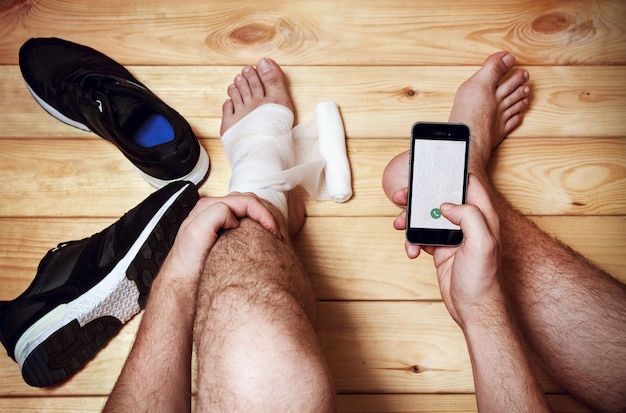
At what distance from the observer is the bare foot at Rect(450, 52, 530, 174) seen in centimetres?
98

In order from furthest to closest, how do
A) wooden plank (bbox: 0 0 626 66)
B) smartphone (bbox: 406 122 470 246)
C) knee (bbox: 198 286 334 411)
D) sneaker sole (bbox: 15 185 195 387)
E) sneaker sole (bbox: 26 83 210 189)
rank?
wooden plank (bbox: 0 0 626 66)
sneaker sole (bbox: 26 83 210 189)
sneaker sole (bbox: 15 185 195 387)
smartphone (bbox: 406 122 470 246)
knee (bbox: 198 286 334 411)

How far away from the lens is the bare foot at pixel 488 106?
0.95 meters

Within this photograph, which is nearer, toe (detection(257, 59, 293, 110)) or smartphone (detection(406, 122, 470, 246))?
smartphone (detection(406, 122, 470, 246))

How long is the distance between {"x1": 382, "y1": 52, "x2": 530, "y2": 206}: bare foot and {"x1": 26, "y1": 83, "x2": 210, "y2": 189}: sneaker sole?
1.26 feet

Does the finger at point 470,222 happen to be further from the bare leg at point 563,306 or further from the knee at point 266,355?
the knee at point 266,355

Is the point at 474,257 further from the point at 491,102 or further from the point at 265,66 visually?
the point at 265,66

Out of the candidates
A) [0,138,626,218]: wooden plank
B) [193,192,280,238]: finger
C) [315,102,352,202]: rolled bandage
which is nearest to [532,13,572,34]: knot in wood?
[0,138,626,218]: wooden plank

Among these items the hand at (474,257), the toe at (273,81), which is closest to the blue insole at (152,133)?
the toe at (273,81)

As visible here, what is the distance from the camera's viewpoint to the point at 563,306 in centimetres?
77

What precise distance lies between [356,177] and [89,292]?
0.59 meters

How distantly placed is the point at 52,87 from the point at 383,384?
942 millimetres

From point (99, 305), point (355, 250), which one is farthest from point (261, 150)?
point (99, 305)

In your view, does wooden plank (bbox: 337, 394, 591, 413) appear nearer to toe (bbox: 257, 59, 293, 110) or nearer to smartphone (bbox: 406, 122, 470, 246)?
smartphone (bbox: 406, 122, 470, 246)

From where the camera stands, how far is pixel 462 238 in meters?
0.74
